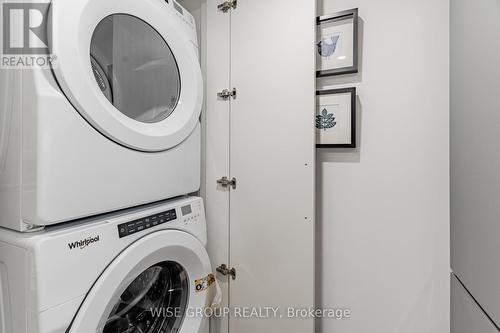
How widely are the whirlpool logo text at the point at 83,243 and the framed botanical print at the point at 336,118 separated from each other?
95 cm

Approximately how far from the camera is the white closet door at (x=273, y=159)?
1136mm

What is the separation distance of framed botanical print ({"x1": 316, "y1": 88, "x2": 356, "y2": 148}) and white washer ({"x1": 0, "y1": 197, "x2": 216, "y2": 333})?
65cm

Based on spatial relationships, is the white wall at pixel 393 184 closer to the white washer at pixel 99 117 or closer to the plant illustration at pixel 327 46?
the plant illustration at pixel 327 46

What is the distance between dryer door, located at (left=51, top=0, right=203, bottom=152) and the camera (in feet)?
2.24

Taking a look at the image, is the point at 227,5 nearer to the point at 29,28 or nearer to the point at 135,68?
the point at 135,68

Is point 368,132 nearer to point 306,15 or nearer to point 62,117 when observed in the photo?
point 306,15

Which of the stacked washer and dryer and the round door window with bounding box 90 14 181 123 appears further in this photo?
the round door window with bounding box 90 14 181 123

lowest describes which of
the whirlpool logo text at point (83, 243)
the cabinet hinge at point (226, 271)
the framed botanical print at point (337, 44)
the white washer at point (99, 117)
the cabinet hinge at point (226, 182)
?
the cabinet hinge at point (226, 271)

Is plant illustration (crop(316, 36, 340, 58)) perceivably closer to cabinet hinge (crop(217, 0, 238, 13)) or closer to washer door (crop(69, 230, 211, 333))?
cabinet hinge (crop(217, 0, 238, 13))

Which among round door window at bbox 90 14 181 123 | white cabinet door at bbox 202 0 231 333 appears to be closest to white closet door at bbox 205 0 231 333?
white cabinet door at bbox 202 0 231 333

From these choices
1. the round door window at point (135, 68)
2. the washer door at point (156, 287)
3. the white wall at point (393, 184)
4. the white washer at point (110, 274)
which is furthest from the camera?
the white wall at point (393, 184)

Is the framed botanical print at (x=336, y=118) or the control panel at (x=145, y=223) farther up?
the framed botanical print at (x=336, y=118)

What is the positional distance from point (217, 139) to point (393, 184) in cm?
Result: 85

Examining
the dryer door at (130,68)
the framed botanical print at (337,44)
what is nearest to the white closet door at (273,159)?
the framed botanical print at (337,44)
